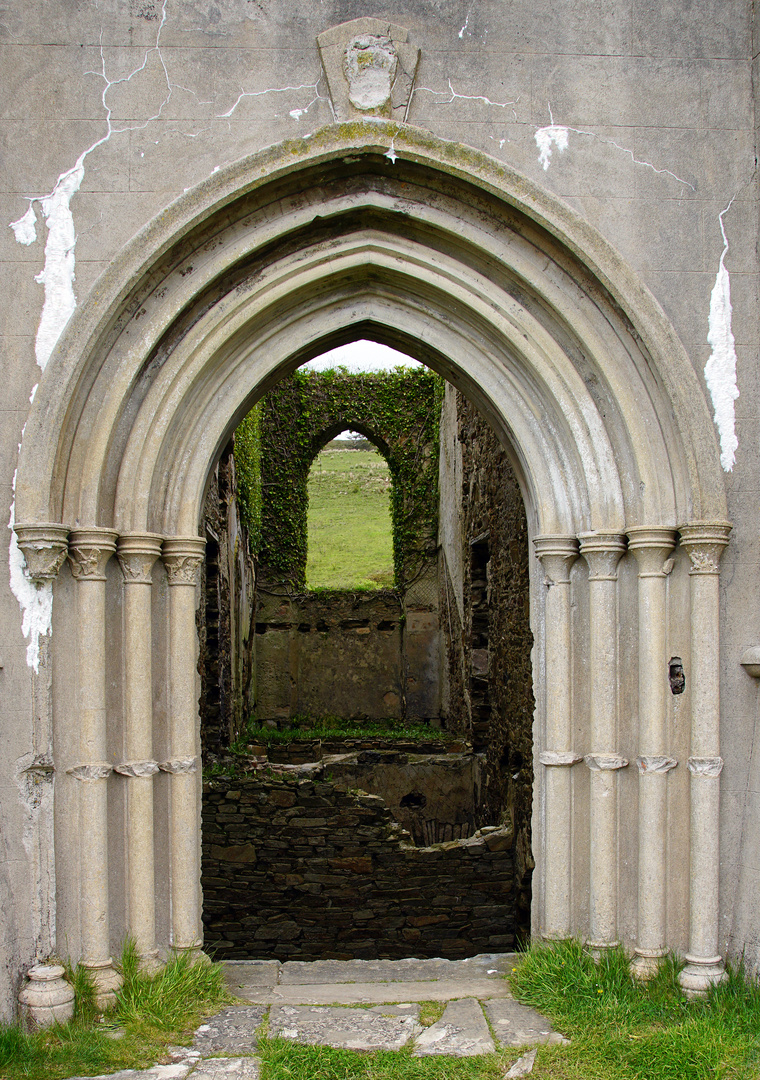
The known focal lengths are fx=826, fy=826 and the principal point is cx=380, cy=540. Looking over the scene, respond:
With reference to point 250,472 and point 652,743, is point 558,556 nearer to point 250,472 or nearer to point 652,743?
point 652,743

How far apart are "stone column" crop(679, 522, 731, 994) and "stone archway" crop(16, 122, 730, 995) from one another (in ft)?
0.04

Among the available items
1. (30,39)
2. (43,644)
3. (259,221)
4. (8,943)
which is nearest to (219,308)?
(259,221)

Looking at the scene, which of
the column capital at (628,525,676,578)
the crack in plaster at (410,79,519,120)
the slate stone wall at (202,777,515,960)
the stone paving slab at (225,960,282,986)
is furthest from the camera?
the slate stone wall at (202,777,515,960)

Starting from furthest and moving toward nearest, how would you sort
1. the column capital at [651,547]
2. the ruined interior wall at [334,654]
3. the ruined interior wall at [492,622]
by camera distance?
the ruined interior wall at [334,654] < the ruined interior wall at [492,622] < the column capital at [651,547]

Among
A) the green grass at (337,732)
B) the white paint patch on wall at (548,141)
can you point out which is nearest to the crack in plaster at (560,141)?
the white paint patch on wall at (548,141)

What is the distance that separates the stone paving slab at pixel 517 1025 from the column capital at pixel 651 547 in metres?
1.94

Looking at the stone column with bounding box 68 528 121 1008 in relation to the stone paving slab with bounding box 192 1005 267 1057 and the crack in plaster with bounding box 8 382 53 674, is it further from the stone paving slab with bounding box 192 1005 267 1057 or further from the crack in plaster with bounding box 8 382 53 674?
the stone paving slab with bounding box 192 1005 267 1057

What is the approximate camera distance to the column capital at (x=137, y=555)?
3695 millimetres

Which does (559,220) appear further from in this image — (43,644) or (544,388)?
(43,644)

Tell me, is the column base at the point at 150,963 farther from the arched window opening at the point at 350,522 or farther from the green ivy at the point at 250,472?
the arched window opening at the point at 350,522

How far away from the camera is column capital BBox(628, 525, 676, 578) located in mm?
3686

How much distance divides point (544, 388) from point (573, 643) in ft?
4.03

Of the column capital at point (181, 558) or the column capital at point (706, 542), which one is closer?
the column capital at point (706, 542)

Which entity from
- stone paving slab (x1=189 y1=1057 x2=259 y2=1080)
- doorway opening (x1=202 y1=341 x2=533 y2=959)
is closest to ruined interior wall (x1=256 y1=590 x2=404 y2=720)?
doorway opening (x1=202 y1=341 x2=533 y2=959)
